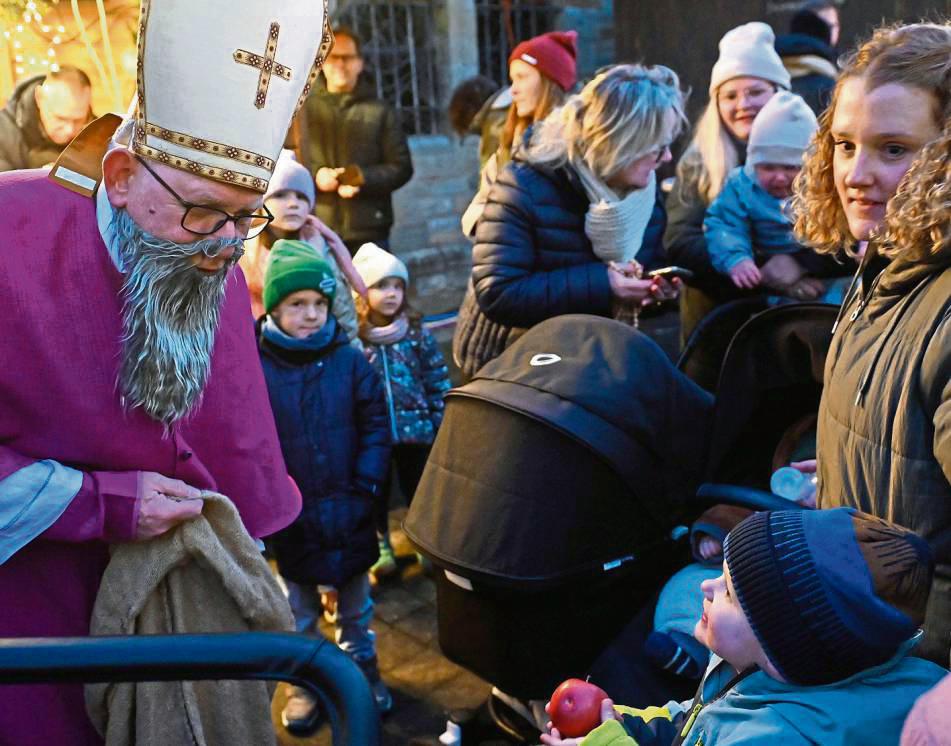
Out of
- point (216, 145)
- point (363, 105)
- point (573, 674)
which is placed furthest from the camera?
point (363, 105)

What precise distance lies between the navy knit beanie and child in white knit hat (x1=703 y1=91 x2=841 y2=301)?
2.17m

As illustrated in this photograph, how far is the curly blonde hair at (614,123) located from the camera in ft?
10.1

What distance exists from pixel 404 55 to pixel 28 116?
4938mm

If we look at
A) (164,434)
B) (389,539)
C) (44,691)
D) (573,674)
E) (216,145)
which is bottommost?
(389,539)

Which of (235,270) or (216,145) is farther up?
(216,145)

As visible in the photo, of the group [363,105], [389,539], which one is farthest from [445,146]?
[389,539]

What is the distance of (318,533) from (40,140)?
265 centimetres

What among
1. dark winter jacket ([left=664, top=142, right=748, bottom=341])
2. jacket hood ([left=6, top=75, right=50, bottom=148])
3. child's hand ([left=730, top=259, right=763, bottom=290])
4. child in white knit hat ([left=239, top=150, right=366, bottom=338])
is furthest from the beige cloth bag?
jacket hood ([left=6, top=75, right=50, bottom=148])

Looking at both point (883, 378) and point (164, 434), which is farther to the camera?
point (164, 434)

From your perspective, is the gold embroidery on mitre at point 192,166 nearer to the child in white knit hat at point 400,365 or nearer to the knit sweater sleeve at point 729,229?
the child in white knit hat at point 400,365

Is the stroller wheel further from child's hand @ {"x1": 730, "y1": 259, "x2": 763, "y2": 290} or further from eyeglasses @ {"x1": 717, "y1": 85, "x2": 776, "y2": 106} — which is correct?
eyeglasses @ {"x1": 717, "y1": 85, "x2": 776, "y2": 106}

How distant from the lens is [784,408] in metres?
2.46

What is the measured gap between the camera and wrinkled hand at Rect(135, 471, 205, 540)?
178 cm

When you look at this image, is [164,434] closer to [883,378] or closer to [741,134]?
[883,378]
